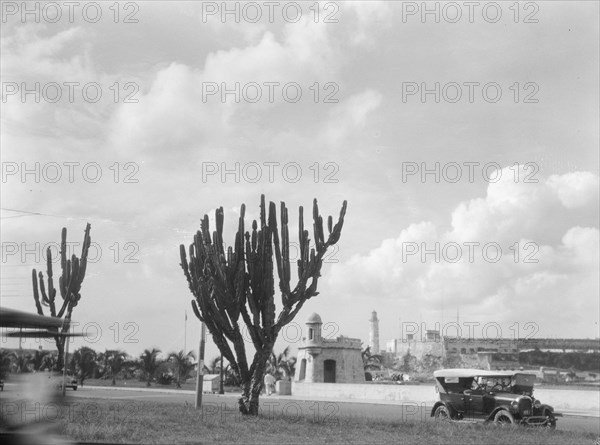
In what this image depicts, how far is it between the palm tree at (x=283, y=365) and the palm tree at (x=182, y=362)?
257 inches

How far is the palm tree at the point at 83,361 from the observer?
46422 mm

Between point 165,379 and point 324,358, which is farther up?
point 324,358

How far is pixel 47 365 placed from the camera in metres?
8.31

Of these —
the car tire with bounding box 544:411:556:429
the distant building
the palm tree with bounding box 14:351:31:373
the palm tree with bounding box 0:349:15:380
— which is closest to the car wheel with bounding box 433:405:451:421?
the car tire with bounding box 544:411:556:429

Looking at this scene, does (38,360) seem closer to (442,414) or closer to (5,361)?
(5,361)

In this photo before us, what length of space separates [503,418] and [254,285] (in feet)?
23.0

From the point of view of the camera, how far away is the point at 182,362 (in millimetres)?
51000

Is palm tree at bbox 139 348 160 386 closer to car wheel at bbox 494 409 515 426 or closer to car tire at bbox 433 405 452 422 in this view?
car tire at bbox 433 405 452 422

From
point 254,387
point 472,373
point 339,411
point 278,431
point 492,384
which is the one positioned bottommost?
point 339,411

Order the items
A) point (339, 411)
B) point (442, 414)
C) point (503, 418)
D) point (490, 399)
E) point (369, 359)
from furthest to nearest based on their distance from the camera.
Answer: point (369, 359) < point (339, 411) < point (442, 414) < point (490, 399) < point (503, 418)

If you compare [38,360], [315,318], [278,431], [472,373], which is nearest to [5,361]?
[38,360]

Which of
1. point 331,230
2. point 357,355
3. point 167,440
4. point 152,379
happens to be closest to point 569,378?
point 357,355

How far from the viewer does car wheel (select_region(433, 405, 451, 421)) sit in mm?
17453

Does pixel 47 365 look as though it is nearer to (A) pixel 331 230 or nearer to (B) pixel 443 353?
(A) pixel 331 230
